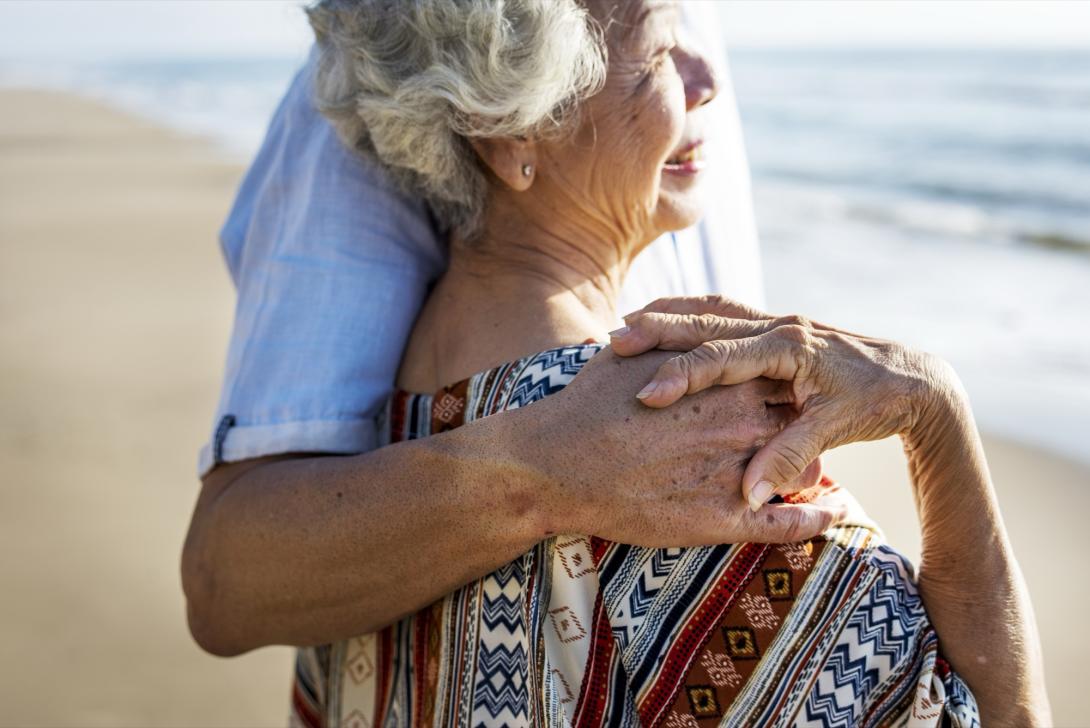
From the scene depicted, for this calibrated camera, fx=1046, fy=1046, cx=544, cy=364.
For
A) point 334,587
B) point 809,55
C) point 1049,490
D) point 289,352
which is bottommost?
point 1049,490

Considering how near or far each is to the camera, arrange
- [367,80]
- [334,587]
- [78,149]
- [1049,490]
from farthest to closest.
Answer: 1. [78,149]
2. [1049,490]
3. [367,80]
4. [334,587]

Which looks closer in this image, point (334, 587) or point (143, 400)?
point (334, 587)

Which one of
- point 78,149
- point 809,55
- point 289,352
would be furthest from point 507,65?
point 809,55

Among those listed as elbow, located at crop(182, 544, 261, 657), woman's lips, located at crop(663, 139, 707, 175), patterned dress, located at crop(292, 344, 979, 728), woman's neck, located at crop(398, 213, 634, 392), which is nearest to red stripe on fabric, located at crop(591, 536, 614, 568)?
patterned dress, located at crop(292, 344, 979, 728)

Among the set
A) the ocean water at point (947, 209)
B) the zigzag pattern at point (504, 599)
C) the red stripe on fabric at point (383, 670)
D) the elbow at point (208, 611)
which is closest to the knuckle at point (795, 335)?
the zigzag pattern at point (504, 599)

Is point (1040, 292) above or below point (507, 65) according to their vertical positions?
below

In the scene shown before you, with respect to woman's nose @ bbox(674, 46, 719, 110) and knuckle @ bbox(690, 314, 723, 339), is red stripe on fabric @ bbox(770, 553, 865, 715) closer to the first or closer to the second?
knuckle @ bbox(690, 314, 723, 339)

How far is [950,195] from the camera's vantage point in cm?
977

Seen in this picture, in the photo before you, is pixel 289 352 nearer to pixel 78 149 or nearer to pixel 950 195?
pixel 950 195

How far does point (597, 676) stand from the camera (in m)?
1.41

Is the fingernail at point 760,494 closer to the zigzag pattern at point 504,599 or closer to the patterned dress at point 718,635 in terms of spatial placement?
the patterned dress at point 718,635

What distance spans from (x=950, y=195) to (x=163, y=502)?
26.3ft

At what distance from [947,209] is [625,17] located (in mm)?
8335

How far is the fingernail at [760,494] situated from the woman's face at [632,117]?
64cm
